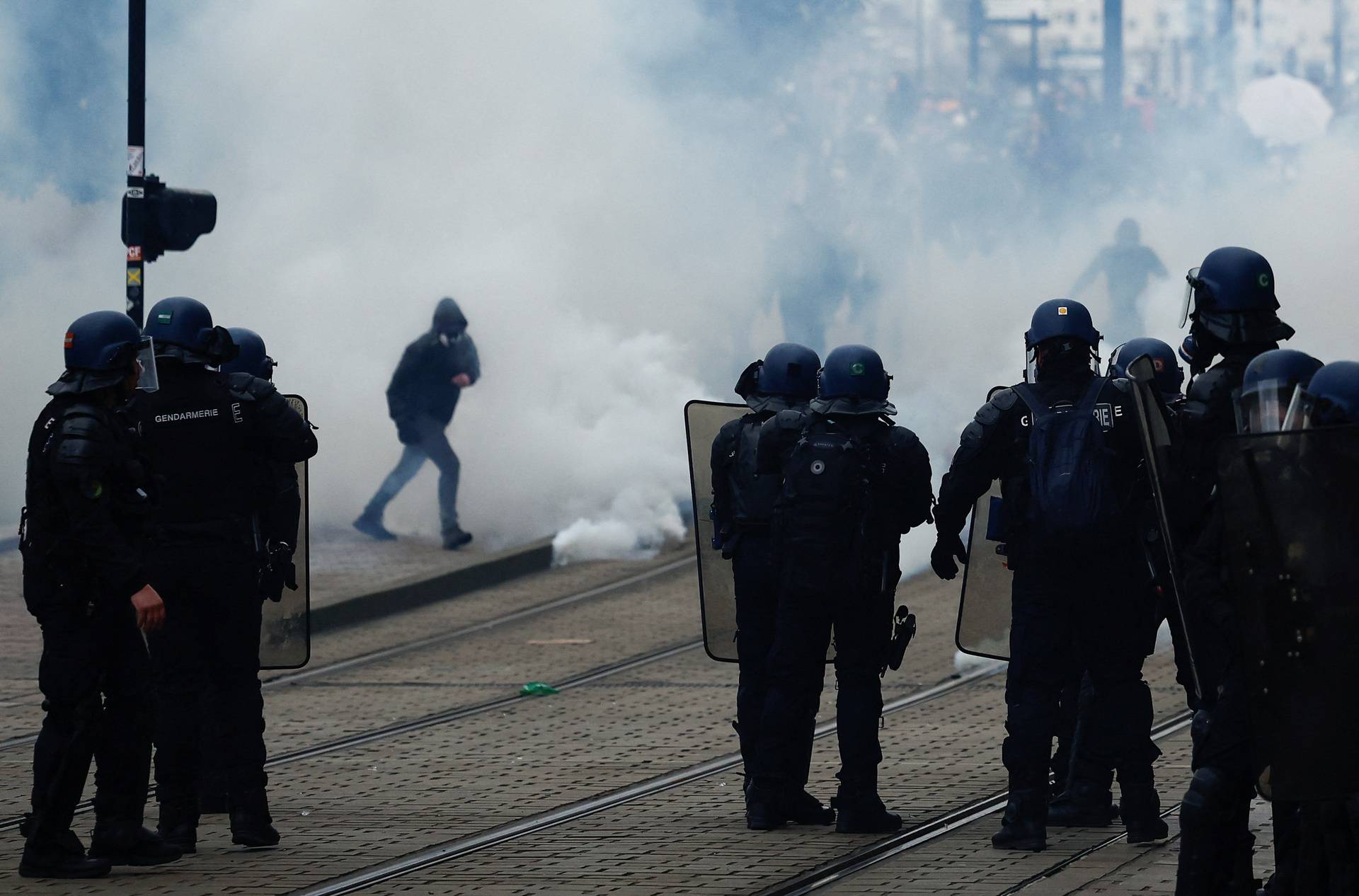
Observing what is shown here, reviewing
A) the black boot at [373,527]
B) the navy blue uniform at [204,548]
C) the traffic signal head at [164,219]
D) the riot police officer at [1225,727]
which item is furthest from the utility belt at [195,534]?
the black boot at [373,527]

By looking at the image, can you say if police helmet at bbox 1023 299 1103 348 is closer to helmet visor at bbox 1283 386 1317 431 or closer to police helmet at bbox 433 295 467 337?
helmet visor at bbox 1283 386 1317 431

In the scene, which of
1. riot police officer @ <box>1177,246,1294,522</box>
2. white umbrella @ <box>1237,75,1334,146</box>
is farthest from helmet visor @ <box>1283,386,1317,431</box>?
white umbrella @ <box>1237,75,1334,146</box>

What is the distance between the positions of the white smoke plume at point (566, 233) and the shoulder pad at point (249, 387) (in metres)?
8.70

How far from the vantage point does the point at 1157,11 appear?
3106 cm

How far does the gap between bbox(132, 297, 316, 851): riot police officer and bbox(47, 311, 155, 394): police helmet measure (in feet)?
1.64

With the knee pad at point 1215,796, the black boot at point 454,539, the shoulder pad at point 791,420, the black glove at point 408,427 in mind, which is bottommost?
the knee pad at point 1215,796

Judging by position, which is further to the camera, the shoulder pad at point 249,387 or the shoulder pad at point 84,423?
the shoulder pad at point 249,387

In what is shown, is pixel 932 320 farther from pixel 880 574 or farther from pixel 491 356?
pixel 880 574

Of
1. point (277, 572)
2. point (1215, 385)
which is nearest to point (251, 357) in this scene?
point (277, 572)

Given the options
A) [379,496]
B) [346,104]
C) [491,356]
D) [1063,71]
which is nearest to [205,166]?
[346,104]

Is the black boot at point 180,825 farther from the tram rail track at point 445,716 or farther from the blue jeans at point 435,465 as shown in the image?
the blue jeans at point 435,465

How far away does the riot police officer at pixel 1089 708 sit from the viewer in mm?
6199

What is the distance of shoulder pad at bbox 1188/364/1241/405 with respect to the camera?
5004 mm

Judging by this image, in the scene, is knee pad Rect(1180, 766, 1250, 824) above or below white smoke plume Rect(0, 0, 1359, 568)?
below
